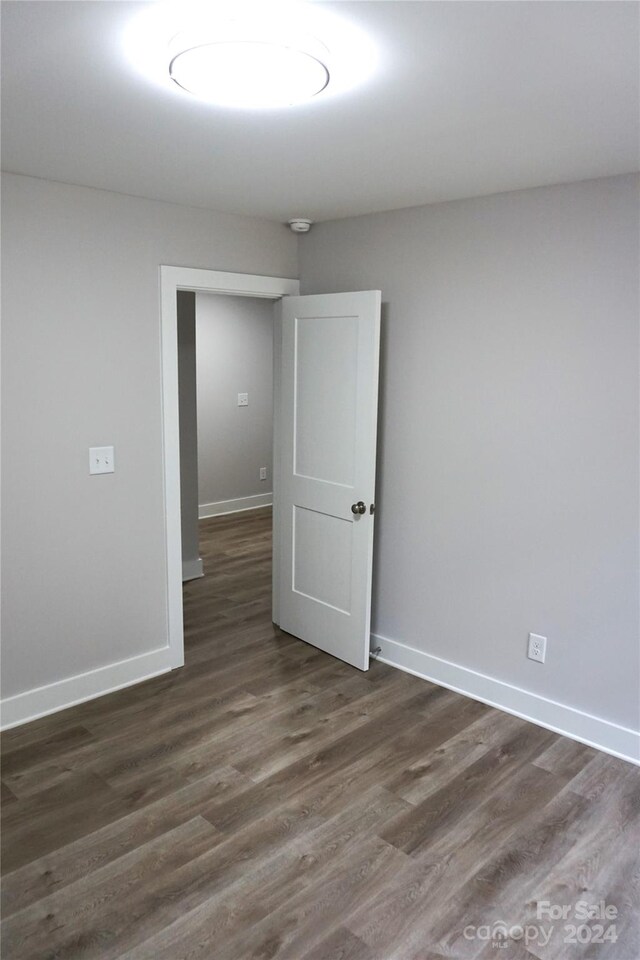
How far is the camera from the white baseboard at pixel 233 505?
695cm

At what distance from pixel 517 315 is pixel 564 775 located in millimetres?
1913

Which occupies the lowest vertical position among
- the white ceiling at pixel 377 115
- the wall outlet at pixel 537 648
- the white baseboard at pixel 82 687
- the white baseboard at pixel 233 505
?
the white baseboard at pixel 82 687

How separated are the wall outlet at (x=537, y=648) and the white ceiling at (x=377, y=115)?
193 cm

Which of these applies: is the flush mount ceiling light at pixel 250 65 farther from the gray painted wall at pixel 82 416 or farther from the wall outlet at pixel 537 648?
the wall outlet at pixel 537 648

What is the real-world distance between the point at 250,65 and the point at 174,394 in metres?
1.95

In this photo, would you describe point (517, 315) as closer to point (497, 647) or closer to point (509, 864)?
point (497, 647)

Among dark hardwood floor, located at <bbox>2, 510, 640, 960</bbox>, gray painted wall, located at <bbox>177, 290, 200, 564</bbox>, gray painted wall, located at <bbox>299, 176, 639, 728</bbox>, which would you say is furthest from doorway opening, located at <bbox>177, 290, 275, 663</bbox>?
dark hardwood floor, located at <bbox>2, 510, 640, 960</bbox>

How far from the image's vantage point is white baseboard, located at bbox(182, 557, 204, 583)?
16.6ft

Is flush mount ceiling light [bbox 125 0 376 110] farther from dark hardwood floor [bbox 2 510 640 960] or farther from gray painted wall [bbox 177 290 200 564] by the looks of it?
gray painted wall [bbox 177 290 200 564]

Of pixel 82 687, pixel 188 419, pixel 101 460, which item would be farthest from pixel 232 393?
pixel 82 687

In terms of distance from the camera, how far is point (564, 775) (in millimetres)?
2771

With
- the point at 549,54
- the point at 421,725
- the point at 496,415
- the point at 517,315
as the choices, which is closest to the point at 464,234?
the point at 517,315

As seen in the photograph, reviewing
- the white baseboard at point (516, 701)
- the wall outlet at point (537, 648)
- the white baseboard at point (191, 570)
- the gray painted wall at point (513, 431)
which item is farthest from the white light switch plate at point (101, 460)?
the wall outlet at point (537, 648)

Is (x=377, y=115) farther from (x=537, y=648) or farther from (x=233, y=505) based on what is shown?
(x=233, y=505)
